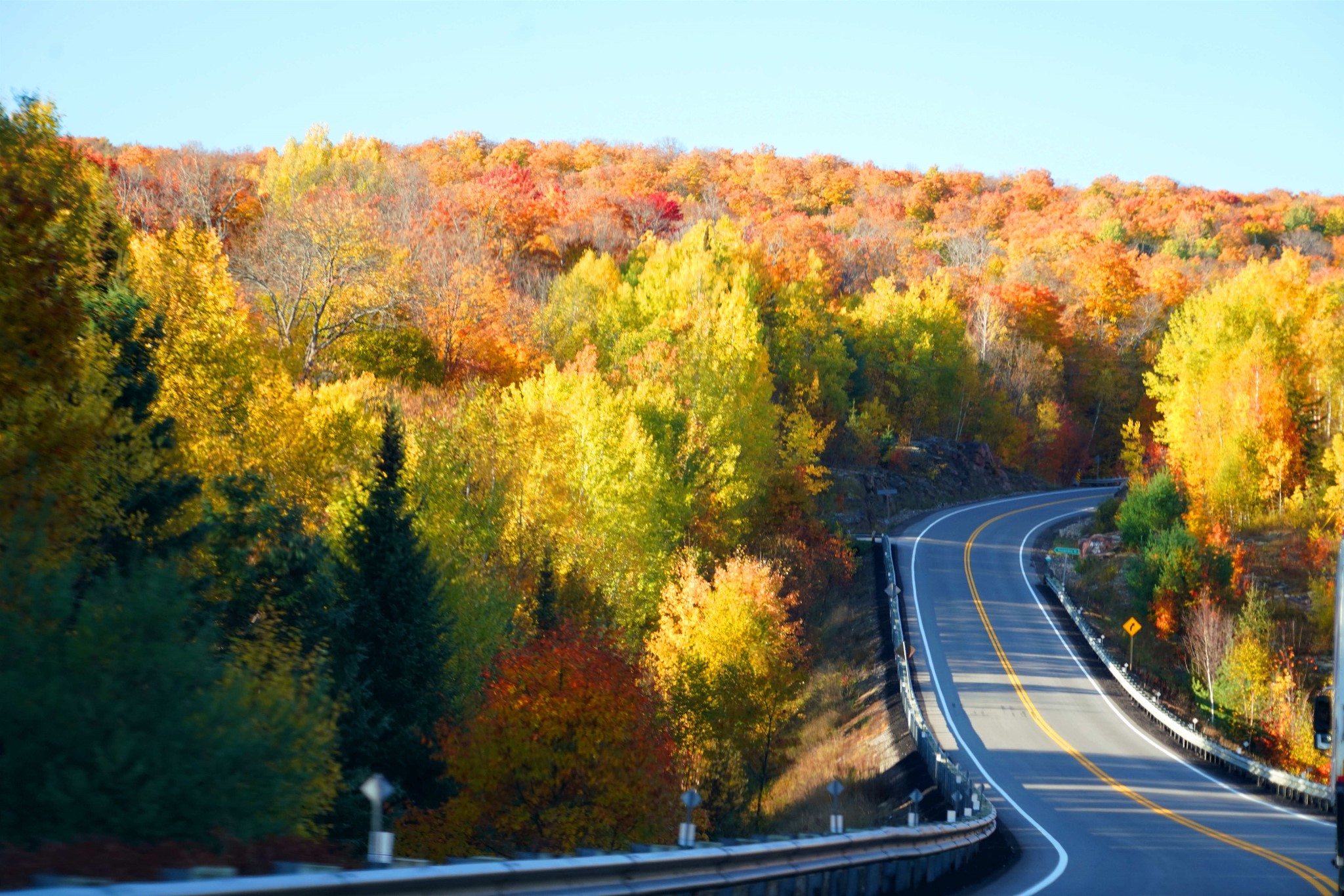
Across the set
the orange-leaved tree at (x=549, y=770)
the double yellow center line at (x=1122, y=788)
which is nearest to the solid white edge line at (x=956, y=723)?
the double yellow center line at (x=1122, y=788)

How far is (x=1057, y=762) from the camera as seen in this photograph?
3416 cm

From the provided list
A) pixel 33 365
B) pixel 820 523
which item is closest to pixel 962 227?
pixel 820 523

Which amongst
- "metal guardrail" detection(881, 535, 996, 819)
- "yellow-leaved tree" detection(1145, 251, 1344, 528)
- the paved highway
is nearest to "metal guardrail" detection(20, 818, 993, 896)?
the paved highway

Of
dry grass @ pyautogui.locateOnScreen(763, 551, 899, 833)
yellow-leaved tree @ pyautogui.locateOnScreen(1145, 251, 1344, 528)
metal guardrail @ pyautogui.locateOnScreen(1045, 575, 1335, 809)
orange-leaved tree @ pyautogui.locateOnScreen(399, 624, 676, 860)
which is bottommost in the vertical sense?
dry grass @ pyautogui.locateOnScreen(763, 551, 899, 833)

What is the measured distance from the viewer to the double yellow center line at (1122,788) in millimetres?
18284

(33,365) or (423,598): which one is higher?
(33,365)

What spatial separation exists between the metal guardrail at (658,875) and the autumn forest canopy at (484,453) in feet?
13.4

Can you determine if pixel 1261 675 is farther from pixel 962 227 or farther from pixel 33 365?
pixel 962 227

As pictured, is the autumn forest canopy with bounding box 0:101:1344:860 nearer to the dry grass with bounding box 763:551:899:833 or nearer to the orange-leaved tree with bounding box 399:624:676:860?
the orange-leaved tree with bounding box 399:624:676:860

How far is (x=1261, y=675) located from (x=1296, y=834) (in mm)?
21968

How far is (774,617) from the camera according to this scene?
43219 millimetres

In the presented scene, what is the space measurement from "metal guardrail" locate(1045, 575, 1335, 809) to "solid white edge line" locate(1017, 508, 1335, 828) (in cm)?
72

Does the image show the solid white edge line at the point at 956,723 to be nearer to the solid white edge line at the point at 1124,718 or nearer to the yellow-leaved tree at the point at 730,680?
the yellow-leaved tree at the point at 730,680

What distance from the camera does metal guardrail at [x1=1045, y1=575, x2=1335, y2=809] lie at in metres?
28.7
